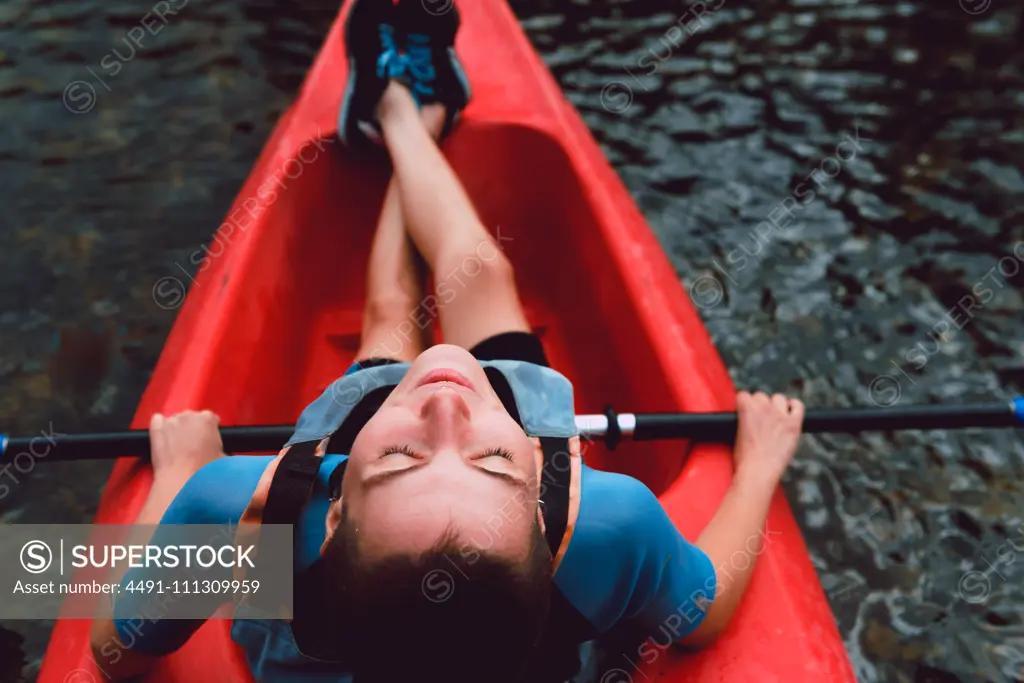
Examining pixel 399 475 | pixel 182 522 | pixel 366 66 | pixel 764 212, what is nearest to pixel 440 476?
pixel 399 475

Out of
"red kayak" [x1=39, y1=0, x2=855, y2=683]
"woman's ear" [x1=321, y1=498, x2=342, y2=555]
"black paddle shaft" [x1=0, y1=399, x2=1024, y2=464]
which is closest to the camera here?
"woman's ear" [x1=321, y1=498, x2=342, y2=555]

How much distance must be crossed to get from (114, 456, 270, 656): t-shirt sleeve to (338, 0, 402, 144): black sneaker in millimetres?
1099

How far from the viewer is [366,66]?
6.22 feet

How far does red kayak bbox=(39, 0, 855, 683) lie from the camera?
111 centimetres

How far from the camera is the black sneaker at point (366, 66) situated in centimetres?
186

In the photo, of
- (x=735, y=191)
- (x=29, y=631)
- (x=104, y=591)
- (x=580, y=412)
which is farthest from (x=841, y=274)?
(x=29, y=631)

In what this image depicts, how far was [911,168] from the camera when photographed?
105 inches

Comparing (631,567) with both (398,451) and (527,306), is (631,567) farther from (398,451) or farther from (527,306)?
(527,306)

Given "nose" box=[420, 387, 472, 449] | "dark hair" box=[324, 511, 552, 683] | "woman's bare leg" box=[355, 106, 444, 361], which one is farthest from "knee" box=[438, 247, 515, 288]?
"dark hair" box=[324, 511, 552, 683]

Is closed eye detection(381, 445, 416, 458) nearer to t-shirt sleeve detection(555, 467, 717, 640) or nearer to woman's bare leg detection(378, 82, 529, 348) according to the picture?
t-shirt sleeve detection(555, 467, 717, 640)

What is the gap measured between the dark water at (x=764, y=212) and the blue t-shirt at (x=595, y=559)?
35.9 inches

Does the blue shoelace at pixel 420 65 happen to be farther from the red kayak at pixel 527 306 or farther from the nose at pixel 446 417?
the nose at pixel 446 417

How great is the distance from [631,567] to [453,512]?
0.33m

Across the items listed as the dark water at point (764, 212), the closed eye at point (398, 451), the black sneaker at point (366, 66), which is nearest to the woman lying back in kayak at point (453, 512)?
the closed eye at point (398, 451)
